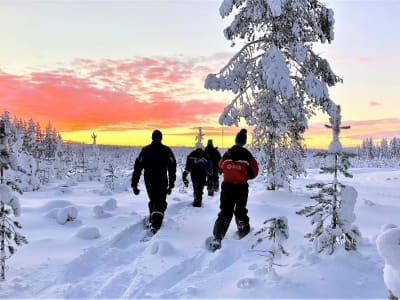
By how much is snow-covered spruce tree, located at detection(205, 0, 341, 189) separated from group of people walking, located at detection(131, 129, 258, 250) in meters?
3.47

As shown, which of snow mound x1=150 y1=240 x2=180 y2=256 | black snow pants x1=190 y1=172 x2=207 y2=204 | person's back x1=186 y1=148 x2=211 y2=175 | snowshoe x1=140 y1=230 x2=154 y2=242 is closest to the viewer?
snow mound x1=150 y1=240 x2=180 y2=256

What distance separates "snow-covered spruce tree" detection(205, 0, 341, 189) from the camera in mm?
13250

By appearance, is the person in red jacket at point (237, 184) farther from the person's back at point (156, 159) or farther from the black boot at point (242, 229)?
the person's back at point (156, 159)

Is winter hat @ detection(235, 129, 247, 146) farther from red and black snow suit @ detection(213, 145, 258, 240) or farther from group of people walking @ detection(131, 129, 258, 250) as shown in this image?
red and black snow suit @ detection(213, 145, 258, 240)

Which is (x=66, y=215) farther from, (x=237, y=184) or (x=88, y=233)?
(x=237, y=184)

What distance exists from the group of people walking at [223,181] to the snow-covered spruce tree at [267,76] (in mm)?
3465

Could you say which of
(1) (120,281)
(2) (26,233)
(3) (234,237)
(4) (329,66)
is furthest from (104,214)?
(4) (329,66)

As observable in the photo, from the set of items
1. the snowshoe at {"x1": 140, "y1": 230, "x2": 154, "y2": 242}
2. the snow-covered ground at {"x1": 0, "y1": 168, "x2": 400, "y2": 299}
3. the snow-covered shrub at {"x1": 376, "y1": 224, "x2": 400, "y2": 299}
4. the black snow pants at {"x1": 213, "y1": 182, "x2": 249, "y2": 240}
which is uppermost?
the snow-covered shrub at {"x1": 376, "y1": 224, "x2": 400, "y2": 299}

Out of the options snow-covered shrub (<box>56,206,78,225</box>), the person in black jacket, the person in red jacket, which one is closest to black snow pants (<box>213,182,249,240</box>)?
the person in red jacket

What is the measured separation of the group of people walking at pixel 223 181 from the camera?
7297 millimetres

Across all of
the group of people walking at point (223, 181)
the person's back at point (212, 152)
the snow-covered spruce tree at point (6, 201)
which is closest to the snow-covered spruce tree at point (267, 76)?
the person's back at point (212, 152)

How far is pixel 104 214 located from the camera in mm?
10117

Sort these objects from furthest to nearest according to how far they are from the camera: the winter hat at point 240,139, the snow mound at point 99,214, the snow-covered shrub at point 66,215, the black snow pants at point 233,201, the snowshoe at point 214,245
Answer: the snow mound at point 99,214
the snow-covered shrub at point 66,215
the winter hat at point 240,139
the black snow pants at point 233,201
the snowshoe at point 214,245

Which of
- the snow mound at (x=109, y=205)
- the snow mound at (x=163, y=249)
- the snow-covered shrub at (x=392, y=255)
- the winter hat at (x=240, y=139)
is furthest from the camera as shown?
the snow mound at (x=109, y=205)
